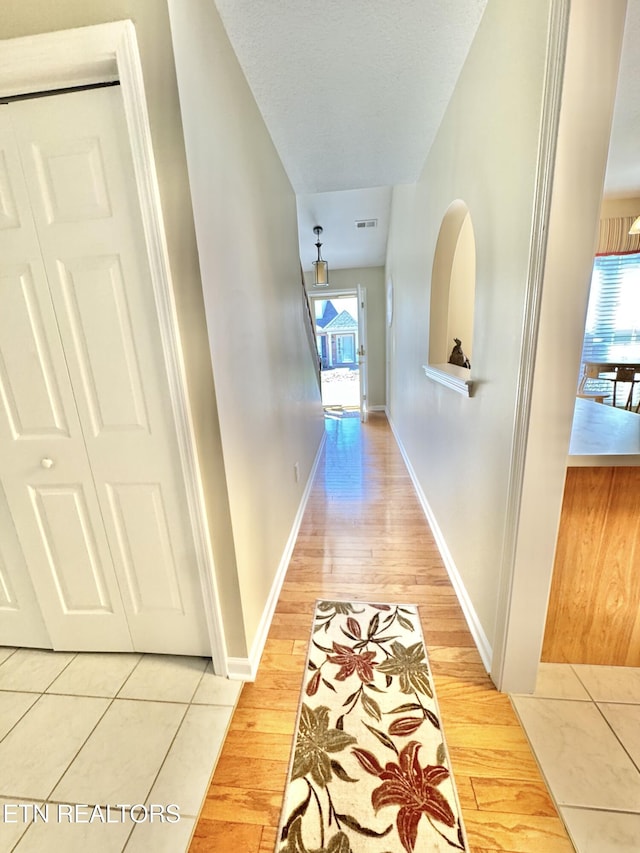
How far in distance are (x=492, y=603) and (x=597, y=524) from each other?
0.48 metres

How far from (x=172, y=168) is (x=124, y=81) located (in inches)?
8.4

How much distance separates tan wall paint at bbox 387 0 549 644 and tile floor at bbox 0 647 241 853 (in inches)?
45.5

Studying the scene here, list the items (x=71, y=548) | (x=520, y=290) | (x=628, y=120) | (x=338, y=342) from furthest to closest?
(x=338, y=342), (x=628, y=120), (x=71, y=548), (x=520, y=290)

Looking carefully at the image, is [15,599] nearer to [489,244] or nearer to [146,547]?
[146,547]

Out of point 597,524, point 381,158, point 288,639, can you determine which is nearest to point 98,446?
point 288,639

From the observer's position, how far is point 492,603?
4.30 ft

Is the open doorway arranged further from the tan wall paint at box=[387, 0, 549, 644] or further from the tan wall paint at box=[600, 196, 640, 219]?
the tan wall paint at box=[387, 0, 549, 644]

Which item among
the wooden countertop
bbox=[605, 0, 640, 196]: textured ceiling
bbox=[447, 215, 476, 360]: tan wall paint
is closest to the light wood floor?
the wooden countertop

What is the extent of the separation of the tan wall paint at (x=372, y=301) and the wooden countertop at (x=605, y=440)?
15.8 feet

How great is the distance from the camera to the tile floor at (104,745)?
0.93 metres

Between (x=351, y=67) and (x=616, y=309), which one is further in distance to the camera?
(x=616, y=309)

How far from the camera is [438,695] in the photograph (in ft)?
4.07

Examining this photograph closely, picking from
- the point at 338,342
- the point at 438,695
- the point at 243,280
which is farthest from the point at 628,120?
the point at 338,342

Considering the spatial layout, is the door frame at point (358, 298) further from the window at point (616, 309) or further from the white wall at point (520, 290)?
the white wall at point (520, 290)
